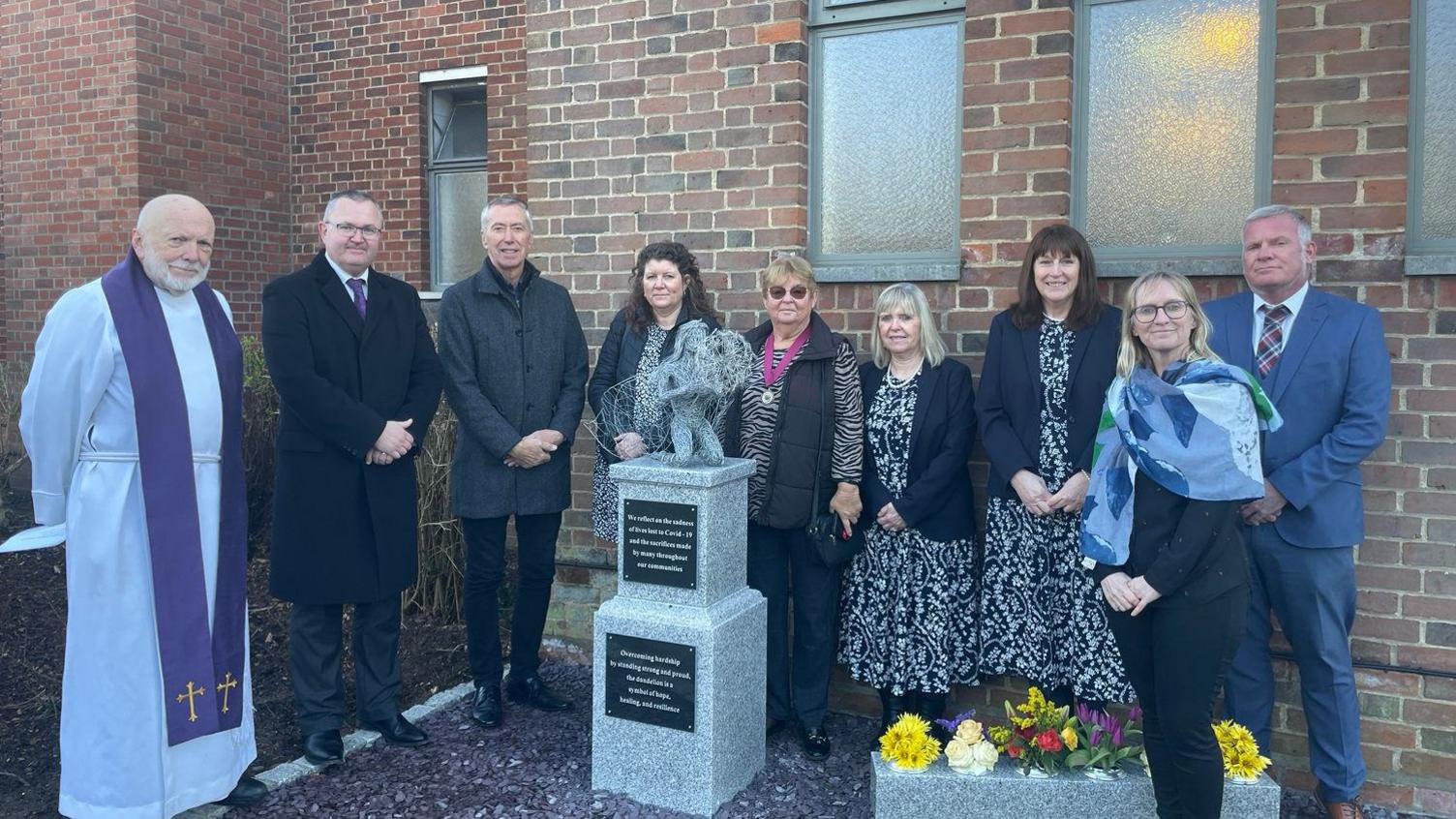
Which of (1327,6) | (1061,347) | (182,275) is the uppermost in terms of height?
(1327,6)

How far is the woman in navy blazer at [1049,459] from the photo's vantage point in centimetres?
414

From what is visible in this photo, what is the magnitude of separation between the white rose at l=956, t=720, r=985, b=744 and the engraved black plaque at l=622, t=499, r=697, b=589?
109 centimetres

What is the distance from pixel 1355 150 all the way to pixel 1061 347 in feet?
4.43

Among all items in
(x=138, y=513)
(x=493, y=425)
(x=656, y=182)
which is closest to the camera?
(x=138, y=513)

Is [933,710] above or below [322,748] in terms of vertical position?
above

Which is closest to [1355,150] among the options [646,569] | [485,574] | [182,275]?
[646,569]

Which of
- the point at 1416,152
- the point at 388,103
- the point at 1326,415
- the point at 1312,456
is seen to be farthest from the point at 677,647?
the point at 388,103

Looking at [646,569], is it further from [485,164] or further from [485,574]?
[485,164]

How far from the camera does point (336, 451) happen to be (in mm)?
4453

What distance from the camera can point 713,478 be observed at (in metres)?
4.03

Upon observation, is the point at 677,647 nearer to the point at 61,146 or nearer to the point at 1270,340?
the point at 1270,340

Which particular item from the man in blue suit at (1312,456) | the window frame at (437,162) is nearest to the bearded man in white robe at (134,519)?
the man in blue suit at (1312,456)

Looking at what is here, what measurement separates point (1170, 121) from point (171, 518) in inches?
169

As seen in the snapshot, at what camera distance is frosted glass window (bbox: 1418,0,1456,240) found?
4160 millimetres
